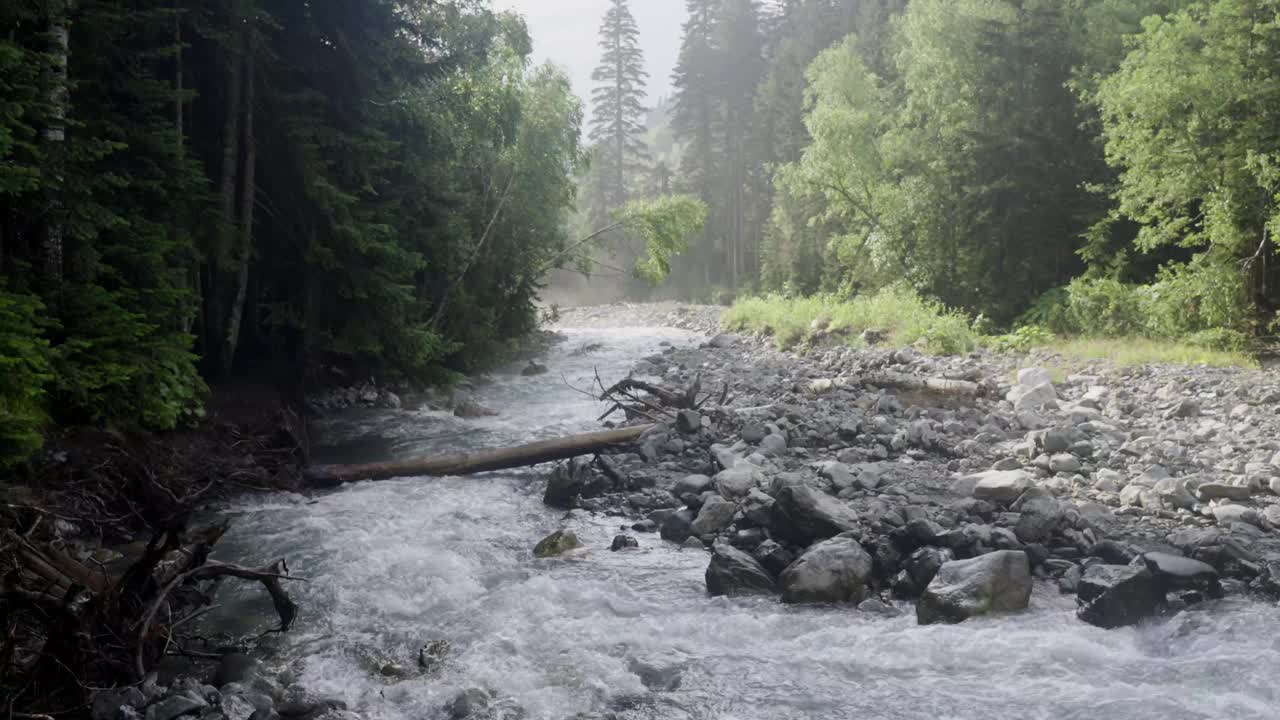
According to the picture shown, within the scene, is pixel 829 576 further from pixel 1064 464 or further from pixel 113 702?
pixel 113 702

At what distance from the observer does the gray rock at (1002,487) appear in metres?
7.49

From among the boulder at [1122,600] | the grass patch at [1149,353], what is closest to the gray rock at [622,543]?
the boulder at [1122,600]

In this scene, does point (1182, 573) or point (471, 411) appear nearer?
point (1182, 573)

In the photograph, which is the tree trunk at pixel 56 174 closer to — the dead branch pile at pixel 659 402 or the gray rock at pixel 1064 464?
the dead branch pile at pixel 659 402

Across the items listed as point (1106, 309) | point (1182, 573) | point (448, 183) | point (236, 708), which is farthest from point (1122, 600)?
point (1106, 309)

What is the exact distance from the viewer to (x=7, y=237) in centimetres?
715

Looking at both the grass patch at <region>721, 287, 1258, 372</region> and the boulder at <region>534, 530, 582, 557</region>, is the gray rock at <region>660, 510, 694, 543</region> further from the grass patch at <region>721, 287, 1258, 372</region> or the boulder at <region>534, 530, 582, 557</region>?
the grass patch at <region>721, 287, 1258, 372</region>

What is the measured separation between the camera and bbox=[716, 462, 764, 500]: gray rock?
8.31 meters

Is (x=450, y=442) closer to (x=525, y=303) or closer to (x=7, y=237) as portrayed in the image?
(x=7, y=237)

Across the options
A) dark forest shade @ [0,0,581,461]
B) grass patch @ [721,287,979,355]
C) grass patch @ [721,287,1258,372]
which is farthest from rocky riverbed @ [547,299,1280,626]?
dark forest shade @ [0,0,581,461]

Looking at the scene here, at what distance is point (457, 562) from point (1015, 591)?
183 inches

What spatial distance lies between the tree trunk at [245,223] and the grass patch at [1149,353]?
14.6m

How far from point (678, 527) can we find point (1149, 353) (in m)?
11.8

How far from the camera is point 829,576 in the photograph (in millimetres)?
6188
